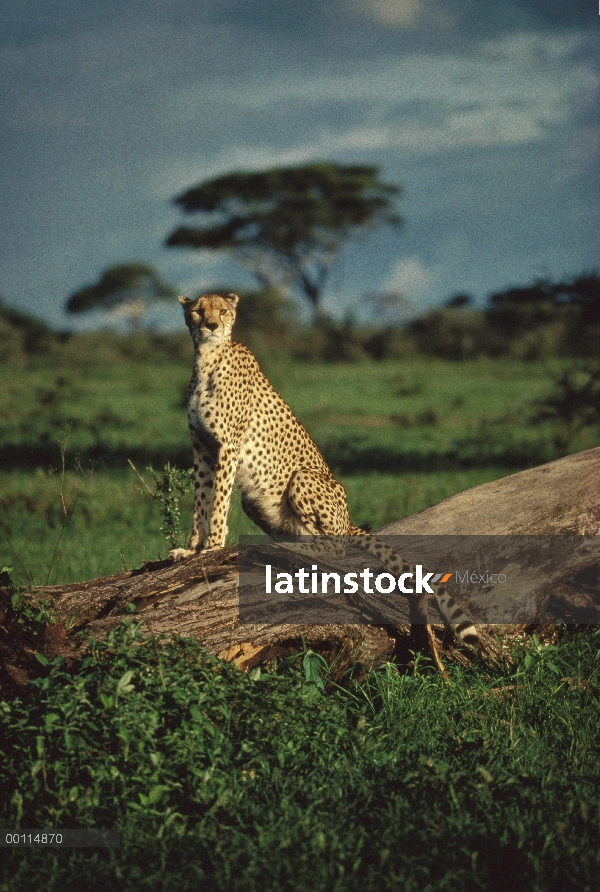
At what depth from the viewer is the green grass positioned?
269 cm

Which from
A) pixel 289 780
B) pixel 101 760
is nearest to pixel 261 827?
pixel 289 780

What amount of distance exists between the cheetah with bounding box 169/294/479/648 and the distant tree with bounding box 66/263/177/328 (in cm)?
2880

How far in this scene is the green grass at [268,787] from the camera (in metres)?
2.69

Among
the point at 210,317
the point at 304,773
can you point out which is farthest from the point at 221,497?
the point at 304,773

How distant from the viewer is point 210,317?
14.5 ft

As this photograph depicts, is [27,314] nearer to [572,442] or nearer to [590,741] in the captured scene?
[572,442]

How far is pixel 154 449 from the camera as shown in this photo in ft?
35.2

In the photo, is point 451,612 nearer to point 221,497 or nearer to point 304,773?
point 304,773

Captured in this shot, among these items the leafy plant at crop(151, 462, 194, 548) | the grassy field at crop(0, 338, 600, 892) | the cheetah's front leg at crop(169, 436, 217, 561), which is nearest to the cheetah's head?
the cheetah's front leg at crop(169, 436, 217, 561)

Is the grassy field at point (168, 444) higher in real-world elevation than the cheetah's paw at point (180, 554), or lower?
lower

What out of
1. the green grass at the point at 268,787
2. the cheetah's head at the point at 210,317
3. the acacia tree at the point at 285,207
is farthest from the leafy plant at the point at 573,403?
the acacia tree at the point at 285,207

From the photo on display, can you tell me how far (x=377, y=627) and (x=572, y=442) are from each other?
7.89 meters

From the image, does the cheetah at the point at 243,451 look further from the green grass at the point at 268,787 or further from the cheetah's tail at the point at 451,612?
the green grass at the point at 268,787

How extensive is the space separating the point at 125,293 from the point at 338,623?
1211 inches
